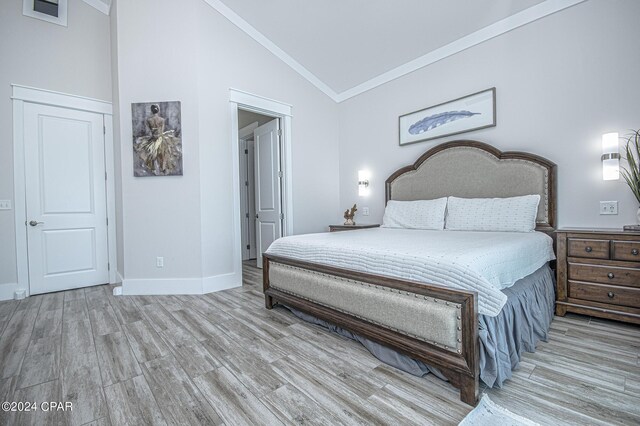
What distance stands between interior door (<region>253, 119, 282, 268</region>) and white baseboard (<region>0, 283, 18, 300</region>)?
2906 millimetres

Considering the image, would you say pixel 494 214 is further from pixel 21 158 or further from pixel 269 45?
pixel 21 158

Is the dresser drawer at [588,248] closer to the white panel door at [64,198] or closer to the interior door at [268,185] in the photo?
the interior door at [268,185]

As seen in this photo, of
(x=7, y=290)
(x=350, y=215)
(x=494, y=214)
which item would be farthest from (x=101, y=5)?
(x=494, y=214)

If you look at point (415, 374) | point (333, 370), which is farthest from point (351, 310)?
point (415, 374)

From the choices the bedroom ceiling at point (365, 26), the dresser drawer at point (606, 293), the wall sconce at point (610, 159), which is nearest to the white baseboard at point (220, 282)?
the bedroom ceiling at point (365, 26)

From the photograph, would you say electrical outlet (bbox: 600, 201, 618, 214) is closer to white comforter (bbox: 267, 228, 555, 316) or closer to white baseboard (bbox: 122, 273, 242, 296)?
white comforter (bbox: 267, 228, 555, 316)

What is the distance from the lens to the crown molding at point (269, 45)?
3.64m

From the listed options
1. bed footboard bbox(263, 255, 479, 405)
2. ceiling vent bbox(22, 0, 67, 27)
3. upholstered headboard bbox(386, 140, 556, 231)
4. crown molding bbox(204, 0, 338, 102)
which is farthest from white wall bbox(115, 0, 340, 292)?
upholstered headboard bbox(386, 140, 556, 231)

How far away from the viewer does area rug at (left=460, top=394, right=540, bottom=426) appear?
4.19 feet

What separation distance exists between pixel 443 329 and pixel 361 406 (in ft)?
1.82

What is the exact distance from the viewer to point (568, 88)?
278 centimetres

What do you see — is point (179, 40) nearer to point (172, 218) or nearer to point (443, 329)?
point (172, 218)

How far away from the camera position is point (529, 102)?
9.89 ft

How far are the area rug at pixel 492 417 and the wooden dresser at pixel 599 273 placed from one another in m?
1.63
